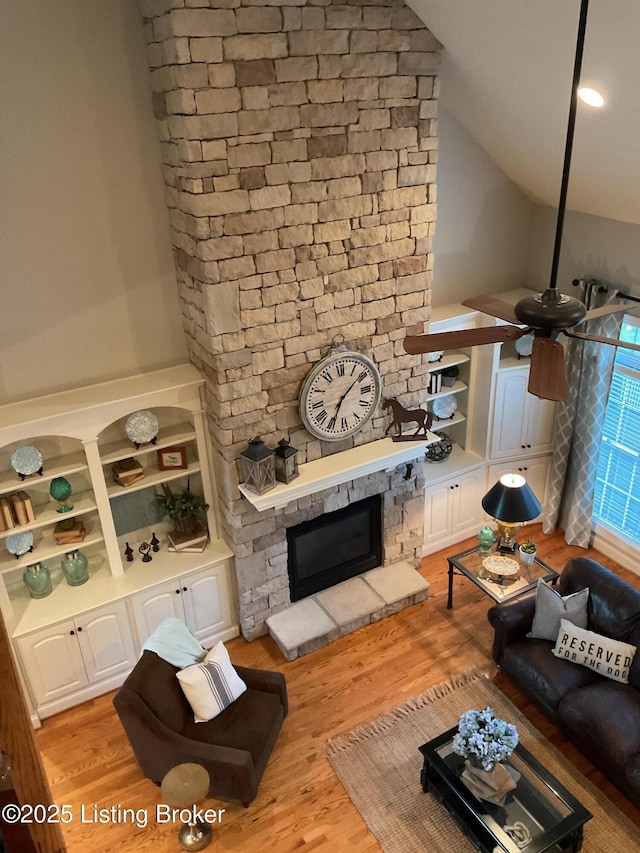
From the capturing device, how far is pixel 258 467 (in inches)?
172

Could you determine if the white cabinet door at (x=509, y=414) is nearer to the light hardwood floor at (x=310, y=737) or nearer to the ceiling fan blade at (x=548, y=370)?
the light hardwood floor at (x=310, y=737)

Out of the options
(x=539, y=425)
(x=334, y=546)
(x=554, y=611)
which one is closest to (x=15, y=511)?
(x=334, y=546)

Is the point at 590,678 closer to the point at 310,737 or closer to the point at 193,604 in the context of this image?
the point at 310,737

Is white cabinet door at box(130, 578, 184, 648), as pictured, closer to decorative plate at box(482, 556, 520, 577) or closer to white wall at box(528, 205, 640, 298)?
decorative plate at box(482, 556, 520, 577)

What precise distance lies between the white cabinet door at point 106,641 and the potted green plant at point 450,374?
10.2 feet

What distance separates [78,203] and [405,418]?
257 centimetres

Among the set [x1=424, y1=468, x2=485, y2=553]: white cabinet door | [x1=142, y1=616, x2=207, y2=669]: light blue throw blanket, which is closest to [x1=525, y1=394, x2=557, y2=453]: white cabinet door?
[x1=424, y1=468, x2=485, y2=553]: white cabinet door

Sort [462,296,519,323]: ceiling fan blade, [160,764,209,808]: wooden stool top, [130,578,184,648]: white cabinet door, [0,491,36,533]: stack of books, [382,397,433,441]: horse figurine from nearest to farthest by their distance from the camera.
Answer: [462,296,519,323]: ceiling fan blade → [160,764,209,808]: wooden stool top → [0,491,36,533]: stack of books → [130,578,184,648]: white cabinet door → [382,397,433,441]: horse figurine

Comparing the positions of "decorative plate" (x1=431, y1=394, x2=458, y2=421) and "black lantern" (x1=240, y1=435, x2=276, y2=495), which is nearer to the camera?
"black lantern" (x1=240, y1=435, x2=276, y2=495)

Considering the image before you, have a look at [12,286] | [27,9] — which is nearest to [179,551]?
[12,286]

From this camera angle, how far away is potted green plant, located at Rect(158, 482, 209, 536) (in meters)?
4.82

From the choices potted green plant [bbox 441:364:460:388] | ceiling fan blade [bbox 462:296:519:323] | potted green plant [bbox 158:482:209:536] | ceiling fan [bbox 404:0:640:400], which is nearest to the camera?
ceiling fan [bbox 404:0:640:400]

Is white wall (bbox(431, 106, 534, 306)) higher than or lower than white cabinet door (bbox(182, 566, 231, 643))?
higher

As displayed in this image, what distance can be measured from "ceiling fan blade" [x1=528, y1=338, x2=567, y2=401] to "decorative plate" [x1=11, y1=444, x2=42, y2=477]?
117 inches
